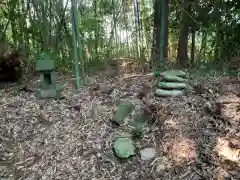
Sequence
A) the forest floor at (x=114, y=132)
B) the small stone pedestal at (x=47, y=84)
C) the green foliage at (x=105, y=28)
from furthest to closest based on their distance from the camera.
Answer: the green foliage at (x=105, y=28) → the small stone pedestal at (x=47, y=84) → the forest floor at (x=114, y=132)

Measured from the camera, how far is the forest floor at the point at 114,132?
6.75ft

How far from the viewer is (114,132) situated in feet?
8.34

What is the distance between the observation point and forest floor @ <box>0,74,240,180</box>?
206cm

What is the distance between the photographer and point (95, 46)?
16.9ft

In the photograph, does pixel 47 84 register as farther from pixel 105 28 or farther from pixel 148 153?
pixel 105 28

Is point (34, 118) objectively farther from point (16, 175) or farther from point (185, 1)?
point (185, 1)

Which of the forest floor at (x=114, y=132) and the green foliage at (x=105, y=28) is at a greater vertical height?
the green foliage at (x=105, y=28)

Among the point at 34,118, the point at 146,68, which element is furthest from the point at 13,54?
the point at 146,68

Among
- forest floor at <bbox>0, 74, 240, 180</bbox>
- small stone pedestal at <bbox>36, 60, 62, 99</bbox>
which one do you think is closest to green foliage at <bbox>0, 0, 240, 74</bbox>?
small stone pedestal at <bbox>36, 60, 62, 99</bbox>

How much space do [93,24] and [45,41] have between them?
89 centimetres

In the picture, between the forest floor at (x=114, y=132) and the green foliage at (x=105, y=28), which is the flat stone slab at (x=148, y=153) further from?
the green foliage at (x=105, y=28)

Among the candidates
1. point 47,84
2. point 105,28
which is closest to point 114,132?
point 47,84

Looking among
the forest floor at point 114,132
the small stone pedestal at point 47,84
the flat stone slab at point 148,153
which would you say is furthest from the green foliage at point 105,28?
the flat stone slab at point 148,153

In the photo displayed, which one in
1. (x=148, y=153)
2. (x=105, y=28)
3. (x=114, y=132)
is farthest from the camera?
(x=105, y=28)
